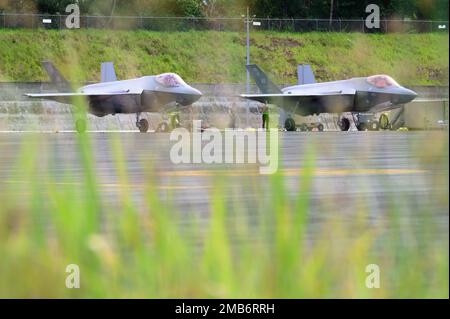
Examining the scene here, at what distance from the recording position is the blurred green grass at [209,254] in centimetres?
539

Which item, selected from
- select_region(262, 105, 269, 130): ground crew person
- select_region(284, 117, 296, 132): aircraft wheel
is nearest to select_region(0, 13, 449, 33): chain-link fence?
select_region(262, 105, 269, 130): ground crew person

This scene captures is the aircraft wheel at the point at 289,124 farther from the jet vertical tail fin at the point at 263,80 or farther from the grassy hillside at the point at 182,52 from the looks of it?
the grassy hillside at the point at 182,52

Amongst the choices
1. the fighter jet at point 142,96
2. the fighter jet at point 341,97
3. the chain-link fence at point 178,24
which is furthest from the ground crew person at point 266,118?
the chain-link fence at point 178,24

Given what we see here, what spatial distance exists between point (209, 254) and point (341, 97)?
188 feet

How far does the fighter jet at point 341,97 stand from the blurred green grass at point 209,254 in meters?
51.4

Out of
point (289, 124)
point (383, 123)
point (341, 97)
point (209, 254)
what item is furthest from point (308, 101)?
point (209, 254)

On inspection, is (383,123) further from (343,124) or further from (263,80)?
(263,80)

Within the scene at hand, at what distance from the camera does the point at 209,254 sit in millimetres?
5418

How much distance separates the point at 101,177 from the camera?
18219mm

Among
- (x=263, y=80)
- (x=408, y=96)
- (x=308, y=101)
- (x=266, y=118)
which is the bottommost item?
(x=266, y=118)

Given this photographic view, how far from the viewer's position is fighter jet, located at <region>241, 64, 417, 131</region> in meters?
60.1

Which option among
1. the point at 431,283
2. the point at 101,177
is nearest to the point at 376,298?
the point at 431,283

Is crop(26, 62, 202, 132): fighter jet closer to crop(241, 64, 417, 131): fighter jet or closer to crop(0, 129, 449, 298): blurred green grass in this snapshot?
crop(241, 64, 417, 131): fighter jet
